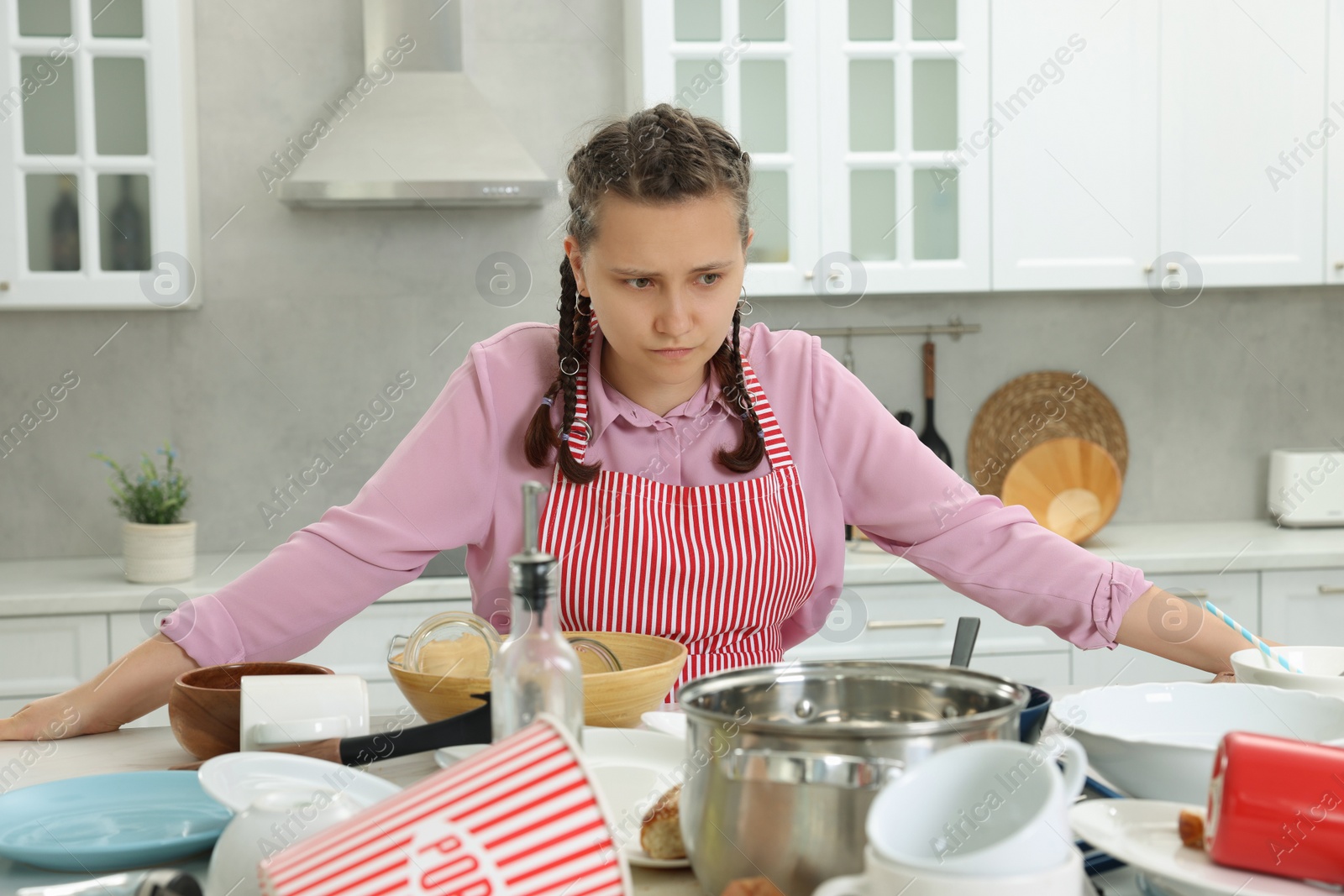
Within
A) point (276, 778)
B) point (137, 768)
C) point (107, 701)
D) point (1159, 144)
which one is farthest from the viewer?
point (1159, 144)

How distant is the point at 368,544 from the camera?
4.37 feet

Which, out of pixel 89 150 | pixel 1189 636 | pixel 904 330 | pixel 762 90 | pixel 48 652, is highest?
pixel 762 90

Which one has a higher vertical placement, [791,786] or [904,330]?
[904,330]

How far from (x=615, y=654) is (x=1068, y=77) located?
2084mm

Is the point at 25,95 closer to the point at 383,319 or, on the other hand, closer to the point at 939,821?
the point at 383,319

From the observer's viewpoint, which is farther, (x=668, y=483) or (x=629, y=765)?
(x=668, y=483)

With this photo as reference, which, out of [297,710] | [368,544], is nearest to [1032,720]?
[297,710]

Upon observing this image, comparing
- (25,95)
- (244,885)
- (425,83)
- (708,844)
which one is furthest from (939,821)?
(25,95)

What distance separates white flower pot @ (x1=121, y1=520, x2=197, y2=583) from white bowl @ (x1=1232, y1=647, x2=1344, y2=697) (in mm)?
2122

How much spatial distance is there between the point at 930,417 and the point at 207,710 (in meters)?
2.31

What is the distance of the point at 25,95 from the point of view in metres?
2.49

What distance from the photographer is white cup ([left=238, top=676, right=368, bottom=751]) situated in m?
0.90

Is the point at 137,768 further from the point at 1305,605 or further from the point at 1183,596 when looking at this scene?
the point at 1305,605

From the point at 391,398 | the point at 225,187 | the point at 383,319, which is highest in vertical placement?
the point at 225,187
